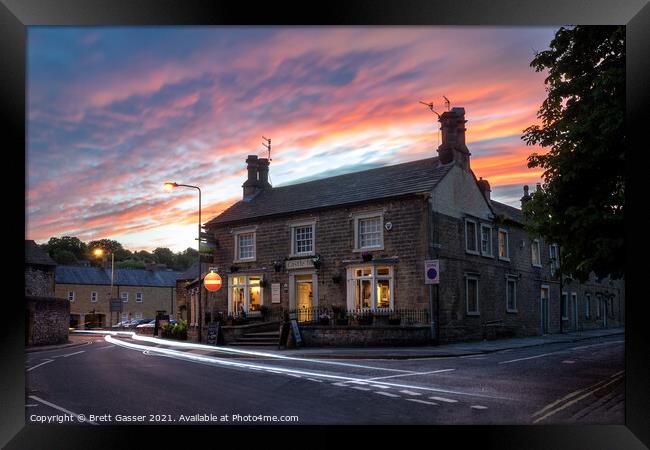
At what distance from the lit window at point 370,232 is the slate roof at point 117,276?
8083mm

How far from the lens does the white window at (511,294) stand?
2119cm

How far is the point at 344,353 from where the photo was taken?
48.2ft

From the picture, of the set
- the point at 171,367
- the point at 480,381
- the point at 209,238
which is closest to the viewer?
the point at 480,381

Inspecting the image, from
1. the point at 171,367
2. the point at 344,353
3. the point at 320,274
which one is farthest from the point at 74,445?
the point at 320,274

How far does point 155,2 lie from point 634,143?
6.60 meters

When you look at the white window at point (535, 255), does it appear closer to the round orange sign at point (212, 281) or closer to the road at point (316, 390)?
the road at point (316, 390)

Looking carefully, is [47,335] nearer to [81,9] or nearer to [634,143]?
[81,9]

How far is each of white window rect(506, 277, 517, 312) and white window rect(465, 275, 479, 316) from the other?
6.40 ft

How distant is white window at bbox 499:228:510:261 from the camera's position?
21766 mm

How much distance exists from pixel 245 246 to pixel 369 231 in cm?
545

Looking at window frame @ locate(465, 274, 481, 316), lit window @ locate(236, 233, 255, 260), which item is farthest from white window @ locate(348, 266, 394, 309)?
lit window @ locate(236, 233, 255, 260)

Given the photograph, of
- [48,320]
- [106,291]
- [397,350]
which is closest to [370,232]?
[397,350]

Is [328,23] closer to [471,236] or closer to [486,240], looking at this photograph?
[471,236]

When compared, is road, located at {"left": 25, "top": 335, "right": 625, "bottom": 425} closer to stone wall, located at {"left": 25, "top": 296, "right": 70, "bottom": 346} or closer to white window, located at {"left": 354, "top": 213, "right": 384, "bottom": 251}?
stone wall, located at {"left": 25, "top": 296, "right": 70, "bottom": 346}
